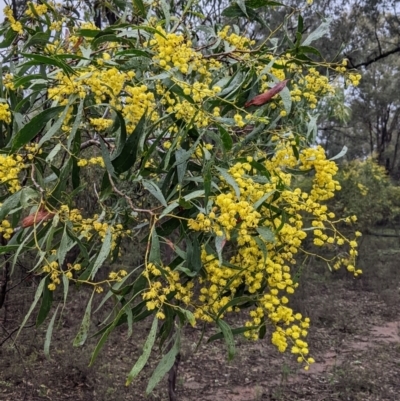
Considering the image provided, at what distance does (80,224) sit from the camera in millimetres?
1093

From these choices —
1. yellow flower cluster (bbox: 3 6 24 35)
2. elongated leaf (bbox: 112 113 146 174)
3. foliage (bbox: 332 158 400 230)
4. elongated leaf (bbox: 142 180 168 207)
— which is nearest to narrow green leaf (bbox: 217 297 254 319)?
elongated leaf (bbox: 142 180 168 207)

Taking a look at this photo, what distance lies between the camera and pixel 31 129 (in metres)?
0.90

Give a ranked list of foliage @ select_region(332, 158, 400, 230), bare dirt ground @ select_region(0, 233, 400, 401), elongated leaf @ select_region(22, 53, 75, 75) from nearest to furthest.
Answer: elongated leaf @ select_region(22, 53, 75, 75)
bare dirt ground @ select_region(0, 233, 400, 401)
foliage @ select_region(332, 158, 400, 230)

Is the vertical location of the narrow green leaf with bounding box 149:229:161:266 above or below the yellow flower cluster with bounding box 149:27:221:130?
below

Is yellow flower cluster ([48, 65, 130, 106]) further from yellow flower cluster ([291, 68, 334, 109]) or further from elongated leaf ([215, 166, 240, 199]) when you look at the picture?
yellow flower cluster ([291, 68, 334, 109])

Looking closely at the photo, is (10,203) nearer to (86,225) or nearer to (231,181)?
(86,225)

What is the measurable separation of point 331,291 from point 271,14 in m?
3.98

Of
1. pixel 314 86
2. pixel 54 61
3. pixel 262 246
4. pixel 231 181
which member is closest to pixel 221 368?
pixel 314 86

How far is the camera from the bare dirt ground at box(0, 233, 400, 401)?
3.78 metres

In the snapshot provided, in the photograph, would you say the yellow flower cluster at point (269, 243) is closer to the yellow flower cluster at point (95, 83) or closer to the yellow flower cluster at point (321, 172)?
the yellow flower cluster at point (321, 172)

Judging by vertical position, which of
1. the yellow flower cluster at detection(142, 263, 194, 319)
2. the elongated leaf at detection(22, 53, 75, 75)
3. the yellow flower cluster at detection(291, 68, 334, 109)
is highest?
the yellow flower cluster at detection(291, 68, 334, 109)

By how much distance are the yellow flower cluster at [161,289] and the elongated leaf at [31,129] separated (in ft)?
1.04

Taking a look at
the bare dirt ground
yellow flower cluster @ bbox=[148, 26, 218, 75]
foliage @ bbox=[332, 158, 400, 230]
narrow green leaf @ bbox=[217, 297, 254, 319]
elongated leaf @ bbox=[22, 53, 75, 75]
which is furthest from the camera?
foliage @ bbox=[332, 158, 400, 230]

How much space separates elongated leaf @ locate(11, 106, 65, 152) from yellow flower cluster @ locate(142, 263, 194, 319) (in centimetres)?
32
